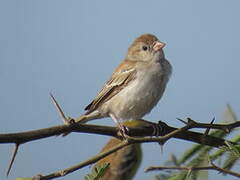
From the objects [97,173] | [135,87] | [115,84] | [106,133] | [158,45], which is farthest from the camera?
[158,45]

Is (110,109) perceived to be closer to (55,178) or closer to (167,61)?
(167,61)

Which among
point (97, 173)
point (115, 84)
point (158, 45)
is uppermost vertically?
point (97, 173)

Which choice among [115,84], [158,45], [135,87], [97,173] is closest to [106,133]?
[97,173]

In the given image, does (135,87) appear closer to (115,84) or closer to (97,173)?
(115,84)

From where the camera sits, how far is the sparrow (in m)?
5.41

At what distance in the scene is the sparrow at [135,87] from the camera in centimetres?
541

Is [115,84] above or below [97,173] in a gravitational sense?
below

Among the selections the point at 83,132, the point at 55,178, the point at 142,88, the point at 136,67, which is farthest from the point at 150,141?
the point at 136,67

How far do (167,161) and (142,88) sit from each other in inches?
111

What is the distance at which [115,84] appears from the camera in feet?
19.3

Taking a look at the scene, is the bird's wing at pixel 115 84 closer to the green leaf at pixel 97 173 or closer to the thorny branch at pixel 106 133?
the thorny branch at pixel 106 133

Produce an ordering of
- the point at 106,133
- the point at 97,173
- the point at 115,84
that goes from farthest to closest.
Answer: the point at 115,84
the point at 106,133
the point at 97,173

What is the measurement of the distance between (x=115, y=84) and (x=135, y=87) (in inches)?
17.6

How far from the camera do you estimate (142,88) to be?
5.44m
